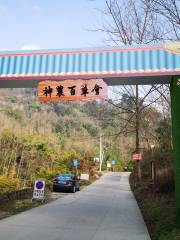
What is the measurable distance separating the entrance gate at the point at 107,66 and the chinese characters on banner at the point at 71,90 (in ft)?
0.61

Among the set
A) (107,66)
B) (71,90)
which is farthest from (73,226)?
(107,66)

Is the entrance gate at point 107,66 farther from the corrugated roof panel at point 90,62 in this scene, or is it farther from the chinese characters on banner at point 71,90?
the chinese characters on banner at point 71,90

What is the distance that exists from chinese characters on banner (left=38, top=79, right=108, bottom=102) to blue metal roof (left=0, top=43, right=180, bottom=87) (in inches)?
8.1

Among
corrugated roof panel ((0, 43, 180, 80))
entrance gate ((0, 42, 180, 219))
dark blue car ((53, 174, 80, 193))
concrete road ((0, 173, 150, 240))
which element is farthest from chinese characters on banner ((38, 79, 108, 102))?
dark blue car ((53, 174, 80, 193))

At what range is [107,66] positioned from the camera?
34.2 feet

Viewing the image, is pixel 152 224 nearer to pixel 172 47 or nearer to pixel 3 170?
pixel 172 47

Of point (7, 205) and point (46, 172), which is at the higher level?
point (46, 172)

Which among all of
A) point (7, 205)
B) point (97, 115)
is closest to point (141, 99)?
point (97, 115)

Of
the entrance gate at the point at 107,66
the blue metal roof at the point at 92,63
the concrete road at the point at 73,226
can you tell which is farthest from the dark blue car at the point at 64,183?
the blue metal roof at the point at 92,63

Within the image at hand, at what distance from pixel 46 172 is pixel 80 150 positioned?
1017 inches

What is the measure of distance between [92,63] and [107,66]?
0.45m

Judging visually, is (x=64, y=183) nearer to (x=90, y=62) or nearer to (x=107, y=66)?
(x=90, y=62)

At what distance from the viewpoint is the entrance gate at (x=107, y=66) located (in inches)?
404

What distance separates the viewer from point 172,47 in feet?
33.9
